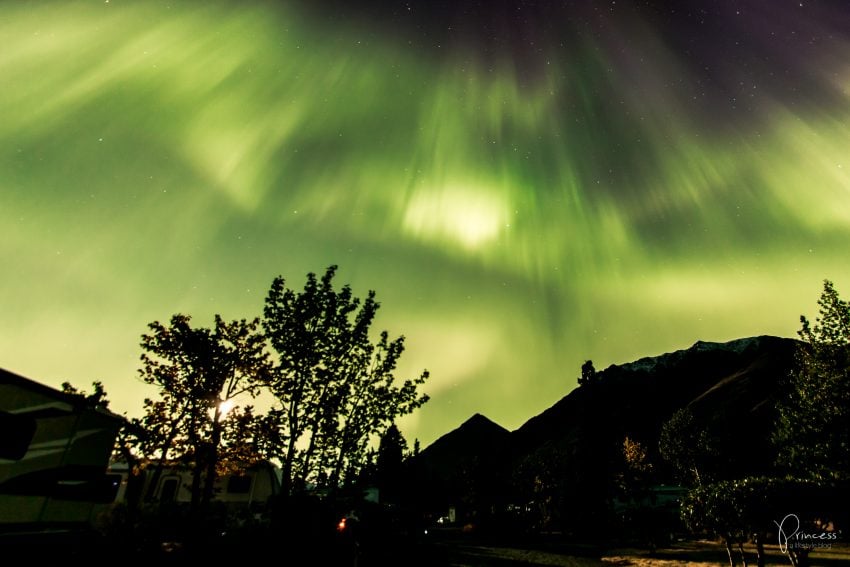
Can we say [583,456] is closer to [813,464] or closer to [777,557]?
[777,557]

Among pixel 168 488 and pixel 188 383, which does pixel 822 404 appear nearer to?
pixel 188 383

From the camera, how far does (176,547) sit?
404 inches

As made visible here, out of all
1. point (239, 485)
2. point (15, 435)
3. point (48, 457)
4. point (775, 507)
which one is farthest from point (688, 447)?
point (15, 435)

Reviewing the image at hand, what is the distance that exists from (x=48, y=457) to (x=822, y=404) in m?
31.1

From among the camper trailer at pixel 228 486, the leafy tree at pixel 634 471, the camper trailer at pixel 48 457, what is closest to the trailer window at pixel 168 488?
the camper trailer at pixel 228 486

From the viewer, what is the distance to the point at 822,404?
21031mm

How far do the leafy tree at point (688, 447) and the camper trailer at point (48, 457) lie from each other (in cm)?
3833

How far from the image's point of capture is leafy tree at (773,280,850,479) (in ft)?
66.1

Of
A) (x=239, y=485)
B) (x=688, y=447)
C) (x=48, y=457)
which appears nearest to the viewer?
(x=48, y=457)

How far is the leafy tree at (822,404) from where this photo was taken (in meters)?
20.1

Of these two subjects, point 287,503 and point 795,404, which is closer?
point 287,503

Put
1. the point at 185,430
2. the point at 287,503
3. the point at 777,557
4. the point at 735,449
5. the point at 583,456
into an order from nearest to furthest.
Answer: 1. the point at 287,503
2. the point at 185,430
3. the point at 777,557
4. the point at 735,449
5. the point at 583,456

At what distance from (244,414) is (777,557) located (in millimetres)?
31907

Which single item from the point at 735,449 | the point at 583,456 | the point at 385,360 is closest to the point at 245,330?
the point at 385,360
